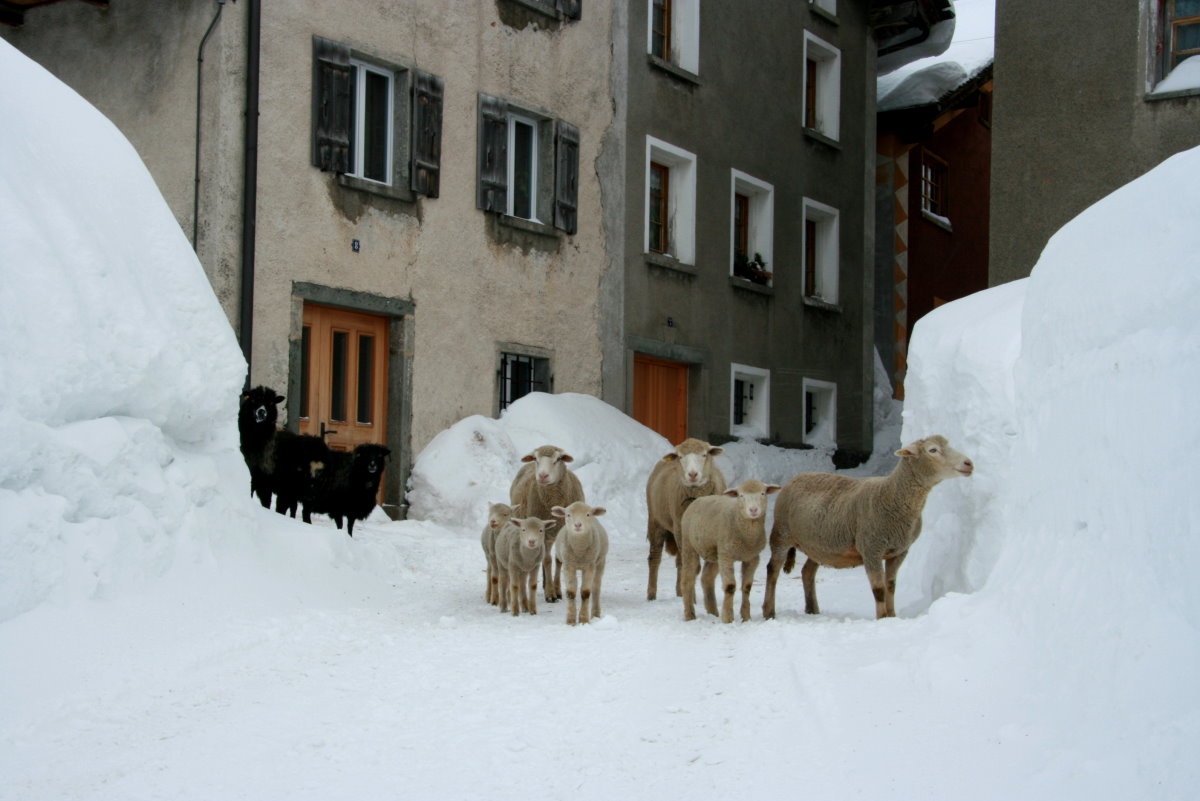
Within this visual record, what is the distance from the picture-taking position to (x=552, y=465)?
12.1m

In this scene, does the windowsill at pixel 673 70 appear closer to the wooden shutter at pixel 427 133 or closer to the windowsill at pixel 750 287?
the windowsill at pixel 750 287

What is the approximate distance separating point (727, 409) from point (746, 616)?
14.1 metres

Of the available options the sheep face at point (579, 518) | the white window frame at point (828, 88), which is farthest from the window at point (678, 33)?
the sheep face at point (579, 518)

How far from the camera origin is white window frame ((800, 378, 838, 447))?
86.4 ft

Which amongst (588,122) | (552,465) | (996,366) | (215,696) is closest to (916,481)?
(996,366)

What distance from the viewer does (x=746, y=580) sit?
9.74 meters

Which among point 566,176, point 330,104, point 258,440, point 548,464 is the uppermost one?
point 330,104

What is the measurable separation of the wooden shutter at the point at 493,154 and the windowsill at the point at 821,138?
877 cm

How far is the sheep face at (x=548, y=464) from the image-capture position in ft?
39.4

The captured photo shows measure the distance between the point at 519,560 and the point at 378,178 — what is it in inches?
337

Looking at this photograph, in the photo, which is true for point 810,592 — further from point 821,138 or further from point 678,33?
point 821,138

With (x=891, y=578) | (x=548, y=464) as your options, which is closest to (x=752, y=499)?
(x=891, y=578)

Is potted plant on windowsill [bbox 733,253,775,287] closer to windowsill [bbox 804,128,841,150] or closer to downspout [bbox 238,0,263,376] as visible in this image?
windowsill [bbox 804,128,841,150]

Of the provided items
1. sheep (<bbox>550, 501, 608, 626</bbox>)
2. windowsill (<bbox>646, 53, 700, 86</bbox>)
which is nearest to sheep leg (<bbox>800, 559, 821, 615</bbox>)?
sheep (<bbox>550, 501, 608, 626</bbox>)
